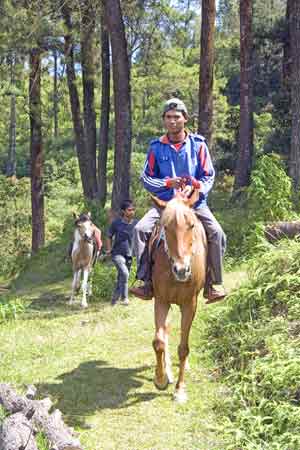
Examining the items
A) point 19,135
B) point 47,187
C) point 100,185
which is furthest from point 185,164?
point 19,135

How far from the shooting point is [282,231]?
10.9 meters

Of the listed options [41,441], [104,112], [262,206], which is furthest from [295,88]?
[41,441]

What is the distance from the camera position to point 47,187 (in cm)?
3834

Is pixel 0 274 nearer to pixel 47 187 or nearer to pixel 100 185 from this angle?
pixel 100 185

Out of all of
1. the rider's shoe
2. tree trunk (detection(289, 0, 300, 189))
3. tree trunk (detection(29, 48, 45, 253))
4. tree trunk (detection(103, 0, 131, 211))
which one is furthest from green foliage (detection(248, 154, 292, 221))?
tree trunk (detection(29, 48, 45, 253))

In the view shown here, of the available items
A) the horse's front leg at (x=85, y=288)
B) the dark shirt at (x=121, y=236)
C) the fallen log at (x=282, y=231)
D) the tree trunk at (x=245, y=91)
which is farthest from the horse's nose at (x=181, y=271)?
the tree trunk at (x=245, y=91)

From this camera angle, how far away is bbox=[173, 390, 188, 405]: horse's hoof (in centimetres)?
636

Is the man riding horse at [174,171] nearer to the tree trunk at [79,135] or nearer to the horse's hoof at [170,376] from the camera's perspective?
the horse's hoof at [170,376]

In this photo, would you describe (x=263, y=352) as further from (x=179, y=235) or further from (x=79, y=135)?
(x=79, y=135)

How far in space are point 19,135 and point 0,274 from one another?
1483 inches

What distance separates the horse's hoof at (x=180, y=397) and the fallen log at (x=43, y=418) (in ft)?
4.92

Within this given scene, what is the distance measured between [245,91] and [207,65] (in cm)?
286

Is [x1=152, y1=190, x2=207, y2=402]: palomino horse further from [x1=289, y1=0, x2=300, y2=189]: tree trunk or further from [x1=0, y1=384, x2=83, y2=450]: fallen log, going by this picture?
[x1=289, y1=0, x2=300, y2=189]: tree trunk

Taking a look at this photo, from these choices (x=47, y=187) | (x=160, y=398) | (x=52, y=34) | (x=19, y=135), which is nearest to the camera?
(x=160, y=398)
